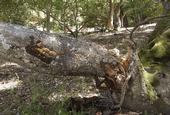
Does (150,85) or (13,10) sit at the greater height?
(13,10)

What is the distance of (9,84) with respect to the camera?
8.93 m

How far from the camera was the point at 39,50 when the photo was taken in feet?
18.9

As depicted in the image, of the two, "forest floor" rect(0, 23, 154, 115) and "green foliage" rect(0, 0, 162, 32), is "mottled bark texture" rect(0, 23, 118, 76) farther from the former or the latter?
"green foliage" rect(0, 0, 162, 32)

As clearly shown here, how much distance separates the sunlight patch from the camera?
863 centimetres

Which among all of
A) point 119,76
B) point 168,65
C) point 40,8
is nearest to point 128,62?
point 119,76

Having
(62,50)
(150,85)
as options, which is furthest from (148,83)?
(62,50)

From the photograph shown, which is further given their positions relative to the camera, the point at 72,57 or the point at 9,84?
the point at 9,84

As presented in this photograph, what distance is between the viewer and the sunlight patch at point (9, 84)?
Result: 8.63 meters

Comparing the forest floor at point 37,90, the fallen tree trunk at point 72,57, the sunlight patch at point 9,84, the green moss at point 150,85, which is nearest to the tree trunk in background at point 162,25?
the forest floor at point 37,90

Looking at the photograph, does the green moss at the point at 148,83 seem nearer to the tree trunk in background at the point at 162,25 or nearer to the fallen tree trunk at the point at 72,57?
the fallen tree trunk at the point at 72,57

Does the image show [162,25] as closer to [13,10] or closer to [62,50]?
[62,50]

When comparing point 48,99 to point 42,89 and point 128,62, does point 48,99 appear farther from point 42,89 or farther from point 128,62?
point 128,62

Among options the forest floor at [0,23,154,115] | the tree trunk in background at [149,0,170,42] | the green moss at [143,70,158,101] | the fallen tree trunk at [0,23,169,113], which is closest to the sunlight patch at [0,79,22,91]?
the forest floor at [0,23,154,115]

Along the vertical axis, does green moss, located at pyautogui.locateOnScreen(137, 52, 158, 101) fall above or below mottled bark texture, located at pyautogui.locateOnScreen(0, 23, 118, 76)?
below
